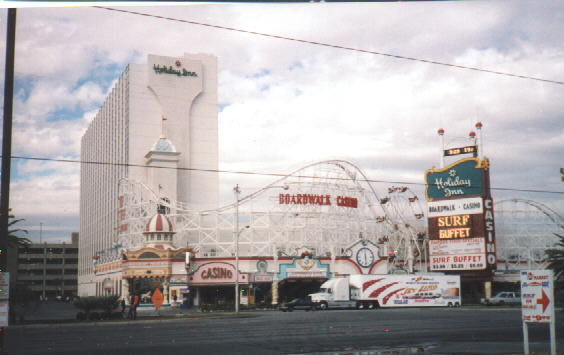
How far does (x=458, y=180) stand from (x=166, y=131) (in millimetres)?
53906

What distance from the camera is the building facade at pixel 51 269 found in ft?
445

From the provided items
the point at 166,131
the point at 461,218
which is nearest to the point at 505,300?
the point at 461,218

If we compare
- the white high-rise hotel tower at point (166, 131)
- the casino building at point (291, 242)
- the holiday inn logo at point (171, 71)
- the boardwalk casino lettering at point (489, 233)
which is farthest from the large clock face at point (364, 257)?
the holiday inn logo at point (171, 71)

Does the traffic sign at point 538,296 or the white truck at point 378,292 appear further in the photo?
the white truck at point 378,292

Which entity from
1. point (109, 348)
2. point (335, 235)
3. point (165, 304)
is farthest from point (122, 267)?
point (109, 348)

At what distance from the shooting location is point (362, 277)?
57.9 m

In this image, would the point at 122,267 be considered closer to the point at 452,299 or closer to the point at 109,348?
the point at 452,299

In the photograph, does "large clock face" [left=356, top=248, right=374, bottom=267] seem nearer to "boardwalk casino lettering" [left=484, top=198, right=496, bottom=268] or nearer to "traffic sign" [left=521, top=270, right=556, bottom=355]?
"boardwalk casino lettering" [left=484, top=198, right=496, bottom=268]

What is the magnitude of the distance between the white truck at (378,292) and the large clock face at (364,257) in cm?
1645

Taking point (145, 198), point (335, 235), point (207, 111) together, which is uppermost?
point (207, 111)

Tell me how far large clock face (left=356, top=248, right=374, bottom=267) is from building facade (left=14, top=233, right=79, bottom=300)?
3226 inches

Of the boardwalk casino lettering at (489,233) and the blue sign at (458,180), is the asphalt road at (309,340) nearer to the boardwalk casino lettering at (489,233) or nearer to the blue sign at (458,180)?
the boardwalk casino lettering at (489,233)

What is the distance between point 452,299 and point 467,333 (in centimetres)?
3579

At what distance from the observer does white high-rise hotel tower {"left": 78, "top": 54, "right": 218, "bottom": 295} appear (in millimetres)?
104125
